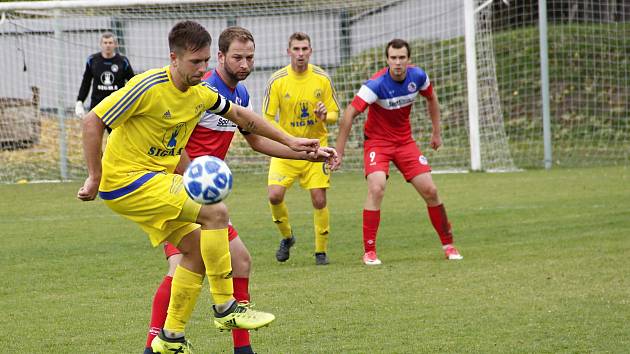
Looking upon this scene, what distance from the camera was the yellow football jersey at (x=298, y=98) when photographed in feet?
31.2

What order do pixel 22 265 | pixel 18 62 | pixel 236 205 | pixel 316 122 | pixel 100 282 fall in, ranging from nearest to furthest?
pixel 100 282 < pixel 22 265 < pixel 316 122 < pixel 236 205 < pixel 18 62

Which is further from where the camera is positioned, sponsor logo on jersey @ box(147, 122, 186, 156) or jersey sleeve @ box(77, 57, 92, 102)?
jersey sleeve @ box(77, 57, 92, 102)

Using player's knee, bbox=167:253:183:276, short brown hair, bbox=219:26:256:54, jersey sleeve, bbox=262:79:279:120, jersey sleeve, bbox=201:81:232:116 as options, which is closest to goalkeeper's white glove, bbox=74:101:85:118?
jersey sleeve, bbox=262:79:279:120

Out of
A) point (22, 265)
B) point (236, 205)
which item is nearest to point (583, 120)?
point (236, 205)

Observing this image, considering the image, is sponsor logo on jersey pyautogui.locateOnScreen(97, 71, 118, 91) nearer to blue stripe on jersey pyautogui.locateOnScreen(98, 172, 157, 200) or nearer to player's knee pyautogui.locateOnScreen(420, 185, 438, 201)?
player's knee pyautogui.locateOnScreen(420, 185, 438, 201)

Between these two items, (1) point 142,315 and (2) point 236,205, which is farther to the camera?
(2) point 236,205

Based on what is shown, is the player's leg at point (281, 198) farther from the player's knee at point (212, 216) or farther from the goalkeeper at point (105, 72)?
the goalkeeper at point (105, 72)

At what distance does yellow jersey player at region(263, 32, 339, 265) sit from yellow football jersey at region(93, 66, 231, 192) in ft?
12.8

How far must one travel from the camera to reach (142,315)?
6730mm

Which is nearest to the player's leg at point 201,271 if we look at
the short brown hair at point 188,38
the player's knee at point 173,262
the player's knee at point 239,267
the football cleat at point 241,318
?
the football cleat at point 241,318

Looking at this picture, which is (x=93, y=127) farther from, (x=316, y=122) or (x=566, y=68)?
(x=566, y=68)

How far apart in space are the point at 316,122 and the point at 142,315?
137 inches

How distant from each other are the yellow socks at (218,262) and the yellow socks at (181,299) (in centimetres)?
12

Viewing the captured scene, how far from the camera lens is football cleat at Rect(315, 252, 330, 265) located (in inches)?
351
